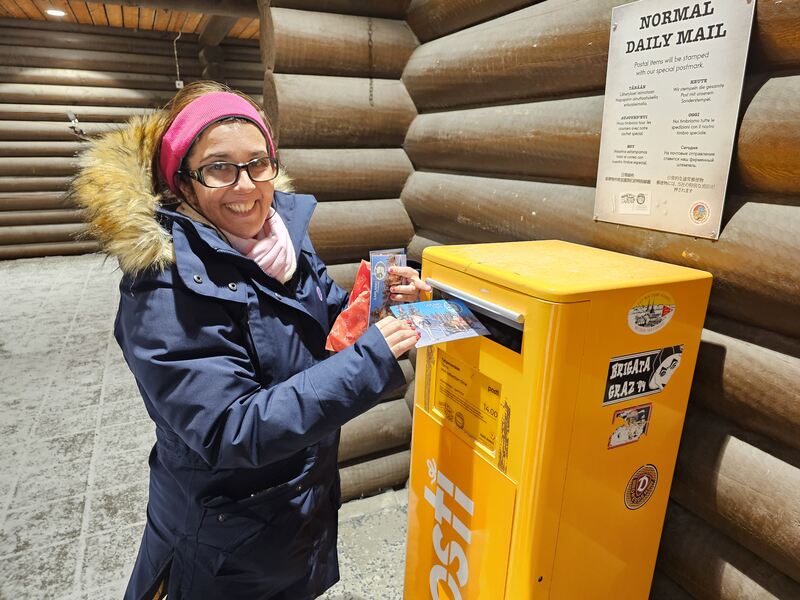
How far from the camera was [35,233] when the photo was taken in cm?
855

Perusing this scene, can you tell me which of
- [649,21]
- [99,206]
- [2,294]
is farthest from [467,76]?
[2,294]

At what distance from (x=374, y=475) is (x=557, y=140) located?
85.6 inches

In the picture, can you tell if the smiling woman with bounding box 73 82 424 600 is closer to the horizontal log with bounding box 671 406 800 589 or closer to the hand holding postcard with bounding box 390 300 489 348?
the hand holding postcard with bounding box 390 300 489 348

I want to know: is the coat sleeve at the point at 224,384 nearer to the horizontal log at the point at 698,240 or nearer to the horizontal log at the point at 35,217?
the horizontal log at the point at 698,240

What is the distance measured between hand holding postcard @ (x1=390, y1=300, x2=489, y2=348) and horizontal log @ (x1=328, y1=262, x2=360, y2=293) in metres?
1.62

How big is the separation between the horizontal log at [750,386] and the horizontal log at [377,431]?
1.93 meters

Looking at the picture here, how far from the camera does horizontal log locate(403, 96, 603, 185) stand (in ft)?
5.99

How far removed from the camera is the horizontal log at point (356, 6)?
8.83 ft

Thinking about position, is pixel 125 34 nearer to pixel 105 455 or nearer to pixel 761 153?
pixel 105 455

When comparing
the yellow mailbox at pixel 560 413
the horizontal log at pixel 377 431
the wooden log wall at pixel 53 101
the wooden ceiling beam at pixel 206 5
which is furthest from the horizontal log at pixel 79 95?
the yellow mailbox at pixel 560 413

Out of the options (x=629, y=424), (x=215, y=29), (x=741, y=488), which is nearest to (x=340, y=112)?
(x=629, y=424)

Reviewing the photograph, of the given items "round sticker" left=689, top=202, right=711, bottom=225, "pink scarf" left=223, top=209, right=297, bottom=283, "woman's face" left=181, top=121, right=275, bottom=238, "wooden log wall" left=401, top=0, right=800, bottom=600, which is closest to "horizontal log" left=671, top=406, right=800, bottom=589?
"wooden log wall" left=401, top=0, right=800, bottom=600

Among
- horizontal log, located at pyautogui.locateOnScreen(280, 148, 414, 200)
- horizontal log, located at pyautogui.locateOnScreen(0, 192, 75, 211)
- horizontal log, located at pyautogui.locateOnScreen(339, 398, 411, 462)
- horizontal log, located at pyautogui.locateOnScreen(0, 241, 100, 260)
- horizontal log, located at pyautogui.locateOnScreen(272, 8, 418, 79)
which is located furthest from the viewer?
horizontal log, located at pyautogui.locateOnScreen(0, 241, 100, 260)

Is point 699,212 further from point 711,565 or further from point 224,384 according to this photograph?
point 224,384
